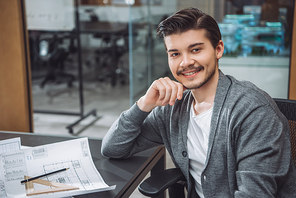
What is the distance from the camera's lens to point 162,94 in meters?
1.09

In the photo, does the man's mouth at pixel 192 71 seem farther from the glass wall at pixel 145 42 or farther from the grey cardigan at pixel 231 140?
the glass wall at pixel 145 42

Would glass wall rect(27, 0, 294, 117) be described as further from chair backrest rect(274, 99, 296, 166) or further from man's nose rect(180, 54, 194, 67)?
man's nose rect(180, 54, 194, 67)

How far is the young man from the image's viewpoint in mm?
896

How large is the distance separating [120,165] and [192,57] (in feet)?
1.56

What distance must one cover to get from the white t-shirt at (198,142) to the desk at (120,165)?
0.54ft

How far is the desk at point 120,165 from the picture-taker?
96 centimetres

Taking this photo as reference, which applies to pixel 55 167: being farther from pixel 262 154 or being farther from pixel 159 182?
pixel 262 154

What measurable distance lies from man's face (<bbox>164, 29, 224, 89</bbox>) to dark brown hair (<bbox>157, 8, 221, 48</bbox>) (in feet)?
0.05

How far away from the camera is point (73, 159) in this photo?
1080 millimetres

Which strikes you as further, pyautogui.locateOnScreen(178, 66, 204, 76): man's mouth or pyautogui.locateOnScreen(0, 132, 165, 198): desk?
pyautogui.locateOnScreen(178, 66, 204, 76): man's mouth

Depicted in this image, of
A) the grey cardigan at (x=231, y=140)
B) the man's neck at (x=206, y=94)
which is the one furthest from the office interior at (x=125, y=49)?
the man's neck at (x=206, y=94)

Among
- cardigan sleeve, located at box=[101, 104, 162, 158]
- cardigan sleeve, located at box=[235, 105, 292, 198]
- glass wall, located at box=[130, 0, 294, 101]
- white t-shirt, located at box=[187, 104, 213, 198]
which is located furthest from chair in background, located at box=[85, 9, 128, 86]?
cardigan sleeve, located at box=[235, 105, 292, 198]

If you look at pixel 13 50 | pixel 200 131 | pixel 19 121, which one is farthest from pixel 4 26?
pixel 200 131

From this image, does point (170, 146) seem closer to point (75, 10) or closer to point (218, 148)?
point (218, 148)
